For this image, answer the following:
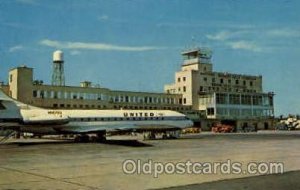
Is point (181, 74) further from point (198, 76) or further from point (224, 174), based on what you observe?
point (224, 174)

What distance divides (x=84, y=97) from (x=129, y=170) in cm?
8101

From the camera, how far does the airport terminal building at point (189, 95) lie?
9325 cm

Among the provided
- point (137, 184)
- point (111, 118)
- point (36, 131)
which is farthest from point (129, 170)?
point (111, 118)

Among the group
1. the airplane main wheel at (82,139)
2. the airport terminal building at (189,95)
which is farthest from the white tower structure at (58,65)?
the airplane main wheel at (82,139)

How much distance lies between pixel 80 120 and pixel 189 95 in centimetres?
7219

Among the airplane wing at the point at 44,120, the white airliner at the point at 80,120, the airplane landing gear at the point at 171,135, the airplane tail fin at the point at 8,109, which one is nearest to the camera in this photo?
the airplane tail fin at the point at 8,109

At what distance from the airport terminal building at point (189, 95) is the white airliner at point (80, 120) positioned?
147 feet

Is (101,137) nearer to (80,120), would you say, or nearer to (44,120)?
(80,120)

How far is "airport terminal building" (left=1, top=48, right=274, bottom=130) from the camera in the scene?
306 ft

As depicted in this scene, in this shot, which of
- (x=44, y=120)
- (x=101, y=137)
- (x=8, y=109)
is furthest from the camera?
(x=101, y=137)

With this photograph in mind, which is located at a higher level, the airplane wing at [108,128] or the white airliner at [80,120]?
the white airliner at [80,120]

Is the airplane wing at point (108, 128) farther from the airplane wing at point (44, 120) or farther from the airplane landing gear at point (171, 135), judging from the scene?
the airplane landing gear at point (171, 135)

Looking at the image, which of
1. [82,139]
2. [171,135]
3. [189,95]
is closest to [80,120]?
[82,139]

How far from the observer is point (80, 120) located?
48094 millimetres
